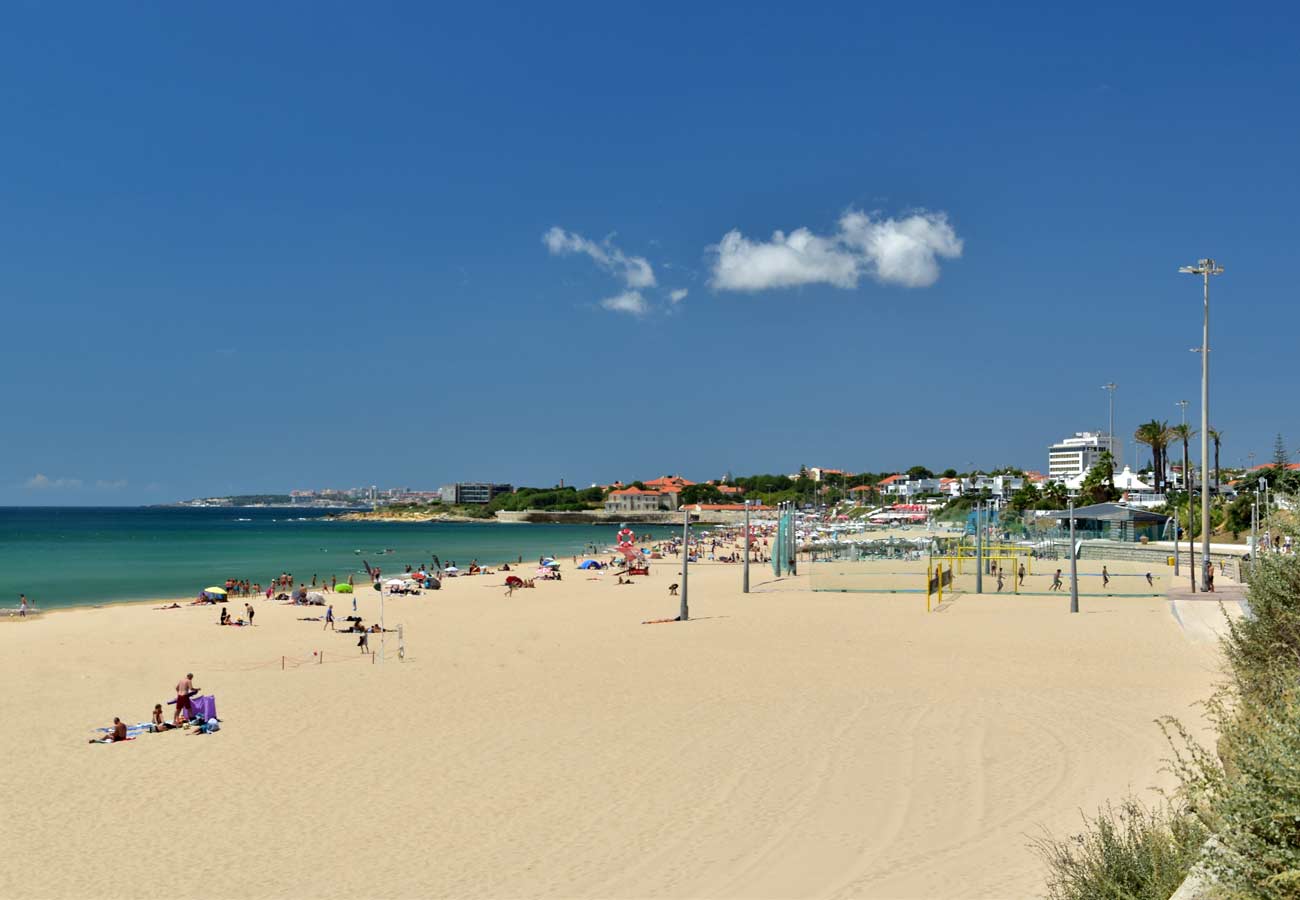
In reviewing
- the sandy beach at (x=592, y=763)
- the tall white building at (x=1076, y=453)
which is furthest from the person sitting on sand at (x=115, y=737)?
the tall white building at (x=1076, y=453)

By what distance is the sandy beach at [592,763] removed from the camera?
8578 millimetres

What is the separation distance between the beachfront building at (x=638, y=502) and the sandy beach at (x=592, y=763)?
159130mm

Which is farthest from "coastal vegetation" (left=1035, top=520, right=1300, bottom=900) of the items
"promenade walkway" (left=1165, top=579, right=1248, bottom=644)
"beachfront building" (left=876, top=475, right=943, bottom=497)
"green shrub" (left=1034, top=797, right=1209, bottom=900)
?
"beachfront building" (left=876, top=475, right=943, bottom=497)

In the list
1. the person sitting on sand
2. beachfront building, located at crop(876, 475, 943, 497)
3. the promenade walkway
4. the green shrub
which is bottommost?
the person sitting on sand

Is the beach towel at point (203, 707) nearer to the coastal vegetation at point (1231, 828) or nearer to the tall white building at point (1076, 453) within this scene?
the coastal vegetation at point (1231, 828)

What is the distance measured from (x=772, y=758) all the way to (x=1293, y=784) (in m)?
8.20

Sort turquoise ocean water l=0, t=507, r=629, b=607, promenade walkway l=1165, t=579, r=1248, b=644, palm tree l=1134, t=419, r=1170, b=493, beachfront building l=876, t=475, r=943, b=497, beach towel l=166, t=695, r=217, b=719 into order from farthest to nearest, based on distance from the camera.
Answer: beachfront building l=876, t=475, r=943, b=497, palm tree l=1134, t=419, r=1170, b=493, turquoise ocean water l=0, t=507, r=629, b=607, promenade walkway l=1165, t=579, r=1248, b=644, beach towel l=166, t=695, r=217, b=719

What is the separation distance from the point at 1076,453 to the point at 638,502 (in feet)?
288

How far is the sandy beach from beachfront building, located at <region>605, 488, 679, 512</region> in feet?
522

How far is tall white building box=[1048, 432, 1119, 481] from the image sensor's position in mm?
186125

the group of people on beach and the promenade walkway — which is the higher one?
the promenade walkway

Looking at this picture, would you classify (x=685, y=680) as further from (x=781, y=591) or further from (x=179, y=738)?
(x=781, y=591)

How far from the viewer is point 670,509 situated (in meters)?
182

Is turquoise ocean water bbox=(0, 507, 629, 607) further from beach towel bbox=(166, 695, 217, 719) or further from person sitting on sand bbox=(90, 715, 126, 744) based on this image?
person sitting on sand bbox=(90, 715, 126, 744)
